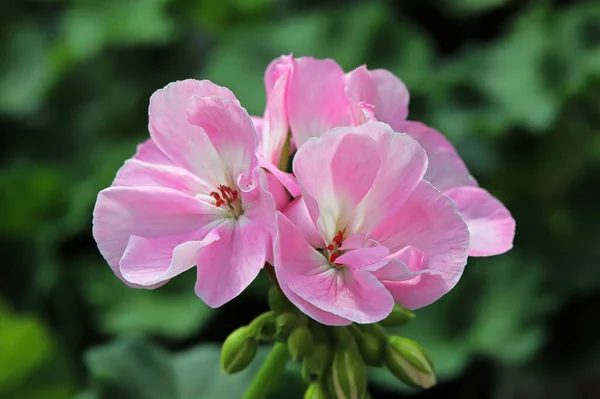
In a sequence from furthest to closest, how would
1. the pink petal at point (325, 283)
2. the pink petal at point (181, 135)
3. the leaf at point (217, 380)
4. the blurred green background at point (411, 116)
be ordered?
the blurred green background at point (411, 116), the leaf at point (217, 380), the pink petal at point (181, 135), the pink petal at point (325, 283)

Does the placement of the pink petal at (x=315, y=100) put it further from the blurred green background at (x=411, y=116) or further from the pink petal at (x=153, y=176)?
the blurred green background at (x=411, y=116)

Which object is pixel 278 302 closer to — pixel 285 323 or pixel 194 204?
pixel 285 323

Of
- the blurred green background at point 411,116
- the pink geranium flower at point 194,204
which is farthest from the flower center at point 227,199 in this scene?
the blurred green background at point 411,116

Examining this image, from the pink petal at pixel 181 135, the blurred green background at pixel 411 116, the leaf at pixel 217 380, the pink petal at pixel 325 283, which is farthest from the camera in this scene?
the blurred green background at pixel 411 116

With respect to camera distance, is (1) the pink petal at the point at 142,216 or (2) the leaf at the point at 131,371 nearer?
(1) the pink petal at the point at 142,216

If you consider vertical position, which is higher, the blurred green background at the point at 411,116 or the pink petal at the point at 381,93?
the pink petal at the point at 381,93

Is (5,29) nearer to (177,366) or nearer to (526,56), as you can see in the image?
(526,56)

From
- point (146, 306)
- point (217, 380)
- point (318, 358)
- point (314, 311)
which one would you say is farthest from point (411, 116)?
point (314, 311)
